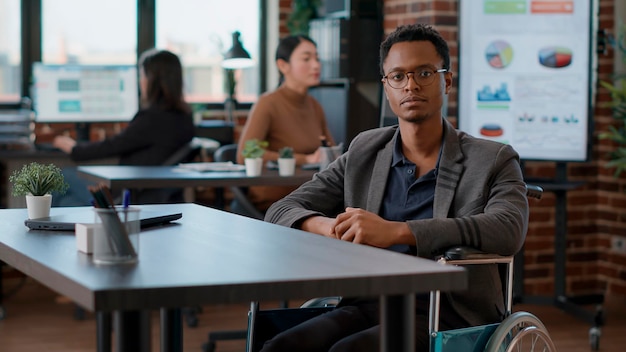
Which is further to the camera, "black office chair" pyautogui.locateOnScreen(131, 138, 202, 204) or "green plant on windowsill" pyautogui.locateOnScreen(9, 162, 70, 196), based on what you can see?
"black office chair" pyautogui.locateOnScreen(131, 138, 202, 204)

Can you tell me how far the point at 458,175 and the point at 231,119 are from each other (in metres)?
3.62

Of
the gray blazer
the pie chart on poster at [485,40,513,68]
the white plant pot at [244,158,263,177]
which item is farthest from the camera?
the pie chart on poster at [485,40,513,68]

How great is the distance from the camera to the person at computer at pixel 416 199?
7.41 feet

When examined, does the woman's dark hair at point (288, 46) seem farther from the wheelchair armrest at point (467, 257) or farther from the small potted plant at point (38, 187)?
the wheelchair armrest at point (467, 257)

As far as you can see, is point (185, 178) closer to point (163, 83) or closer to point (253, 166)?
point (253, 166)

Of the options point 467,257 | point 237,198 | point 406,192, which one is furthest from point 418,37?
point 237,198

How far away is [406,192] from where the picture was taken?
8.38 feet

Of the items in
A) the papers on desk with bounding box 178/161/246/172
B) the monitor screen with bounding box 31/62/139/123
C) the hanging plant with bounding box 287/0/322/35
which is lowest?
the papers on desk with bounding box 178/161/246/172

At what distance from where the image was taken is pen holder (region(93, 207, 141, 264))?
67.5 inches

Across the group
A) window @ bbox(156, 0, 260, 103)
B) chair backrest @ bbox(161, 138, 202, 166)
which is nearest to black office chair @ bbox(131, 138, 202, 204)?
chair backrest @ bbox(161, 138, 202, 166)

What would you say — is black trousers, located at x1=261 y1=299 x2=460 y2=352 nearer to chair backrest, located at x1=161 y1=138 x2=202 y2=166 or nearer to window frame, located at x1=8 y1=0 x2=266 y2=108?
chair backrest, located at x1=161 y1=138 x2=202 y2=166

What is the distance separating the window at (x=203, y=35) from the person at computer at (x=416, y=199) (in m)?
3.57

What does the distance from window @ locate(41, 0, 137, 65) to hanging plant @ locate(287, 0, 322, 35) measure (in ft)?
3.19

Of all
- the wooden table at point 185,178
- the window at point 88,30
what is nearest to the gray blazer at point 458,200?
the wooden table at point 185,178
